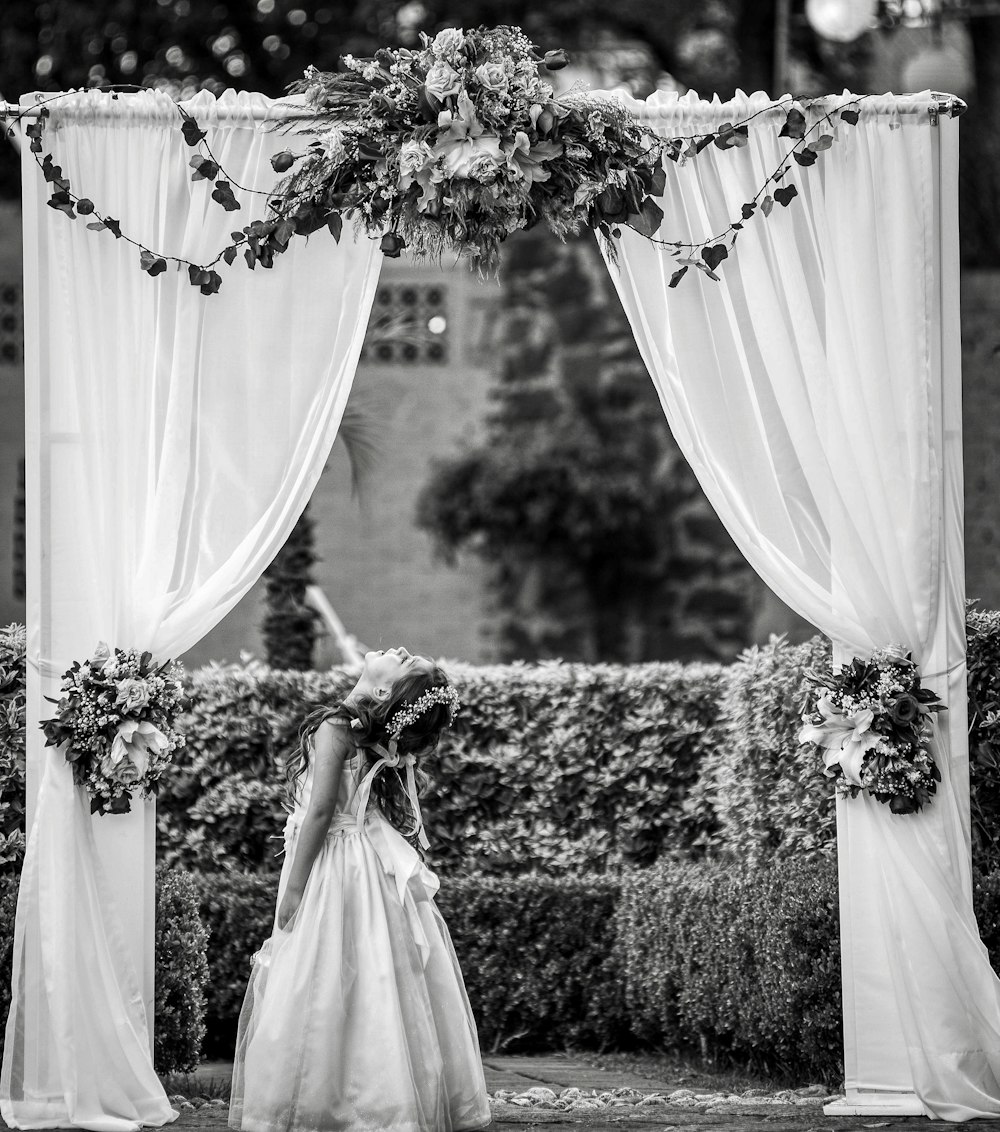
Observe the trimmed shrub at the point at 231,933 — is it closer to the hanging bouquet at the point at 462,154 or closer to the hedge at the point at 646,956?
the hedge at the point at 646,956

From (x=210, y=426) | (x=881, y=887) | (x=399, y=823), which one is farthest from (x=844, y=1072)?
(x=210, y=426)

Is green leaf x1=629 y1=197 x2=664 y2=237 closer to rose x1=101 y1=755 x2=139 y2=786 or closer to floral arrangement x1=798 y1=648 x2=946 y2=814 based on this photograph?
floral arrangement x1=798 y1=648 x2=946 y2=814

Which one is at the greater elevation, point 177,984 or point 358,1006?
point 358,1006

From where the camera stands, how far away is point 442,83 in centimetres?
463

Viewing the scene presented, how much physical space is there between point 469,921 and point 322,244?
310cm

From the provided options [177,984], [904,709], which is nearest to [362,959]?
[177,984]

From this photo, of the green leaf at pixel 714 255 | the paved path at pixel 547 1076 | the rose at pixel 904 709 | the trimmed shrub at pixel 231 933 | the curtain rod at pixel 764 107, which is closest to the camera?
the rose at pixel 904 709

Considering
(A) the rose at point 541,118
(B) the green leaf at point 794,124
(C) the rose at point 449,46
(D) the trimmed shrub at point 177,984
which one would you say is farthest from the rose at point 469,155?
(D) the trimmed shrub at point 177,984

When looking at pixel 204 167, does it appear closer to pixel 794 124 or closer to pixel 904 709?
pixel 794 124

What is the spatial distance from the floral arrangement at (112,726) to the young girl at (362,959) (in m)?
0.47

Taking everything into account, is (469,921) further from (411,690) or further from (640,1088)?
(411,690)

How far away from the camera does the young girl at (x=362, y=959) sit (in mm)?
4309

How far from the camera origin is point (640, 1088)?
565cm

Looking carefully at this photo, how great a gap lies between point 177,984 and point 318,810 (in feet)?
4.04
